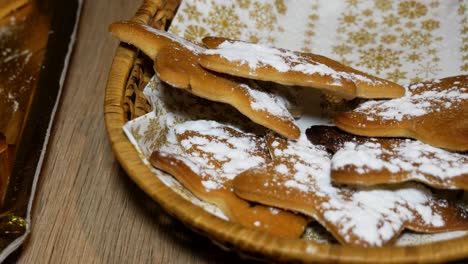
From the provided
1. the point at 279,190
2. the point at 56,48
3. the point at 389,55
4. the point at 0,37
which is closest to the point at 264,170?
the point at 279,190

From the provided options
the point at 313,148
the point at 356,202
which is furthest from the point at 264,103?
the point at 356,202

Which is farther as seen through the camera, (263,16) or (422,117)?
(263,16)

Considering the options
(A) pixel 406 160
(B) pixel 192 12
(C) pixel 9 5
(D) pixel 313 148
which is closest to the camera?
(A) pixel 406 160


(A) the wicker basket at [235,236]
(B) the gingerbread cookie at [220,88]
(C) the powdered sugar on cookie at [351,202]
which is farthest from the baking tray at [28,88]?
(C) the powdered sugar on cookie at [351,202]

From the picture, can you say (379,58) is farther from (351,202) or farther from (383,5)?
(351,202)

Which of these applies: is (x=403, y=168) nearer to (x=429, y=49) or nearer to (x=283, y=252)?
(x=283, y=252)
